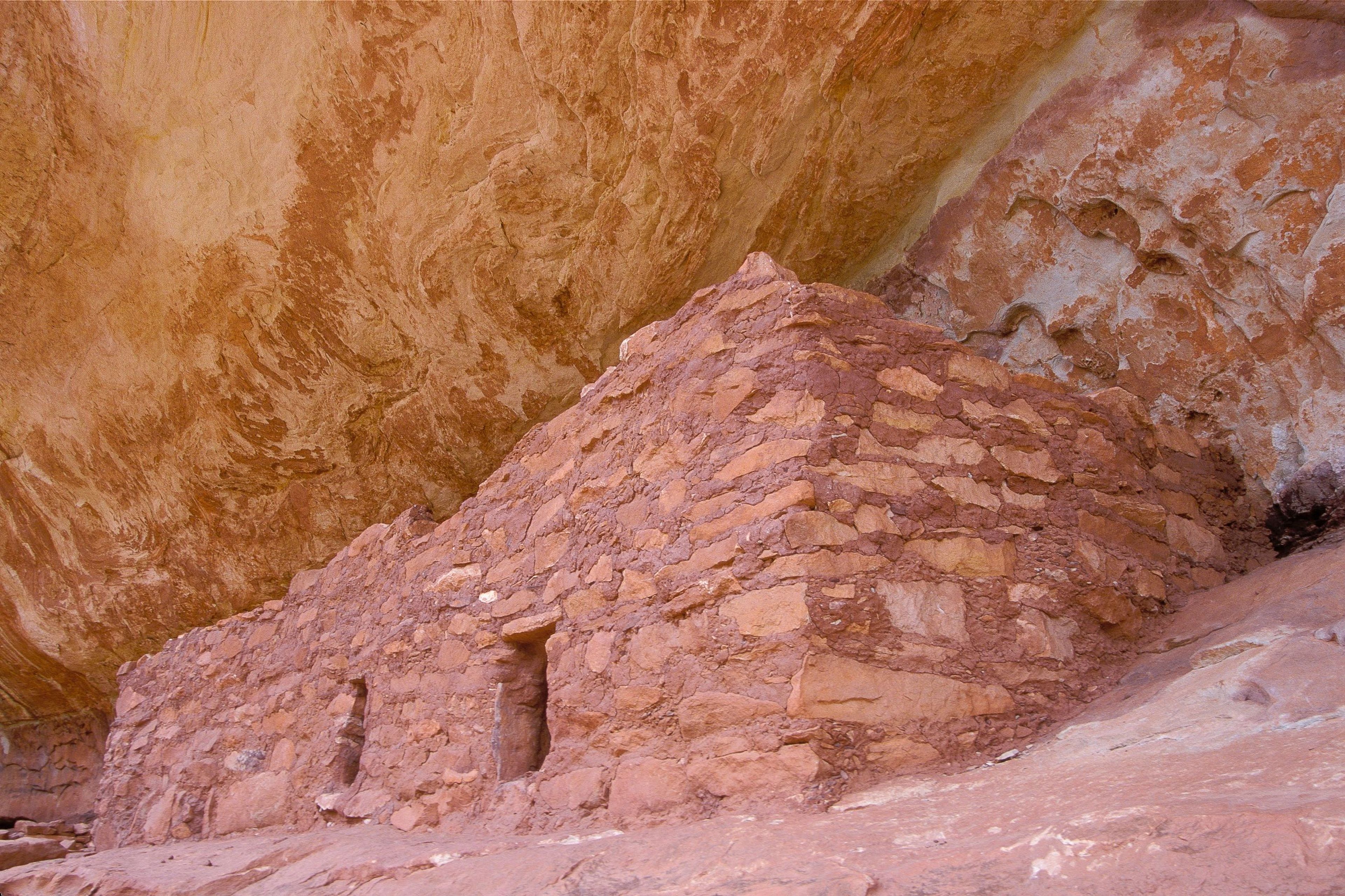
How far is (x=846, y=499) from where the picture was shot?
2.84 meters

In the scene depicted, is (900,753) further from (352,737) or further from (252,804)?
(252,804)

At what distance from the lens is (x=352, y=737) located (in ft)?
14.6

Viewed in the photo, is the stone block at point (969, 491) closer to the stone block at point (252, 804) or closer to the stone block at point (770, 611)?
the stone block at point (770, 611)

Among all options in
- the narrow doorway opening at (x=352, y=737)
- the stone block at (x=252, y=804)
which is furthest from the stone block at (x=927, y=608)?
the stone block at (x=252, y=804)

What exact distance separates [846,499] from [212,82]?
4.31 metres

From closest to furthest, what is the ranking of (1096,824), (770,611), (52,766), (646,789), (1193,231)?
(1096,824) → (770,611) → (646,789) → (1193,231) → (52,766)

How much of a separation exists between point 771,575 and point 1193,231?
2290 millimetres

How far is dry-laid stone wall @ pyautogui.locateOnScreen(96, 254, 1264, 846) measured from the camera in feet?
8.80

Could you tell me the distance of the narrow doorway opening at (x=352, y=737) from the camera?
14.4ft

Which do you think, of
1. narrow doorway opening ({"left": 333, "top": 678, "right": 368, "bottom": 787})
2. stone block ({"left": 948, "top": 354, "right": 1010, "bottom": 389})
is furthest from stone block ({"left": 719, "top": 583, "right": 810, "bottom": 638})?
narrow doorway opening ({"left": 333, "top": 678, "right": 368, "bottom": 787})

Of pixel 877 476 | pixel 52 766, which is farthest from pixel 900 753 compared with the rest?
pixel 52 766

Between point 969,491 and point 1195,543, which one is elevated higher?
point 969,491

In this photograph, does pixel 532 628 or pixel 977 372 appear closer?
pixel 977 372

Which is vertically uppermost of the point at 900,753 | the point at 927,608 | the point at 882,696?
the point at 927,608
